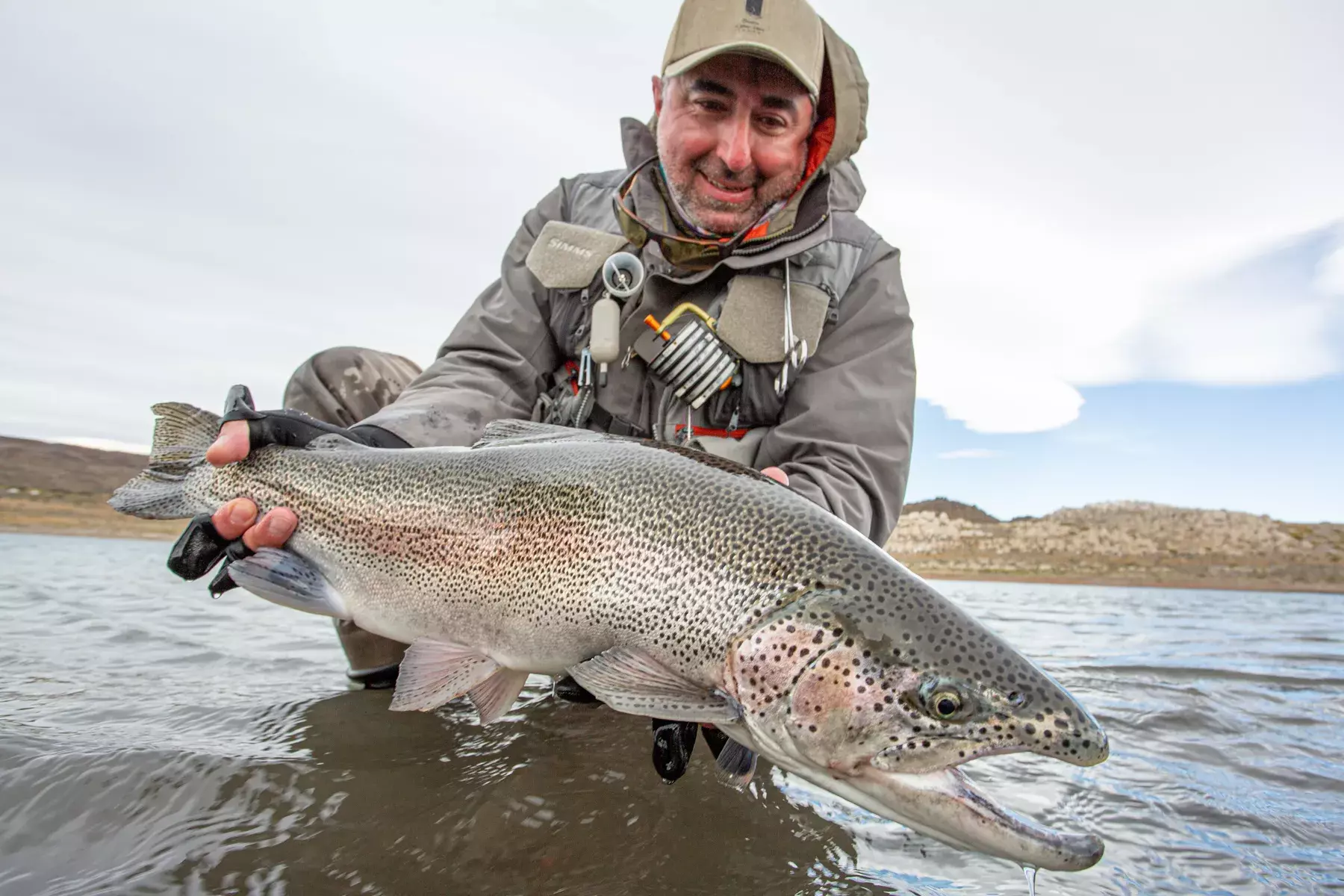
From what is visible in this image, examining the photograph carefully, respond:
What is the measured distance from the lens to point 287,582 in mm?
2715

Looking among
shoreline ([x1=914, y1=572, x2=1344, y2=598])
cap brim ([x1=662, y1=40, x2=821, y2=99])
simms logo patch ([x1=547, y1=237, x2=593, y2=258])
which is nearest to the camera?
cap brim ([x1=662, y1=40, x2=821, y2=99])

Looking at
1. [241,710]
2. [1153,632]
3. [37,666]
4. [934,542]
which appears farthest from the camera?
[934,542]

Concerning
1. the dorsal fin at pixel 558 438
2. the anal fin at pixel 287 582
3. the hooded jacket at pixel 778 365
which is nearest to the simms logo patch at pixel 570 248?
the hooded jacket at pixel 778 365

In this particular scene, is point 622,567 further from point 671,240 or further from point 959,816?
point 671,240

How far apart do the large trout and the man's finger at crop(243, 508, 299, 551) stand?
0.13 ft

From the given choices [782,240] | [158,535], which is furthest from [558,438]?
[158,535]

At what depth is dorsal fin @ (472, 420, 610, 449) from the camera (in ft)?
8.60

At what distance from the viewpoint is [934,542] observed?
29.8m

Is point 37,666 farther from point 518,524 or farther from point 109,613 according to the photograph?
point 518,524

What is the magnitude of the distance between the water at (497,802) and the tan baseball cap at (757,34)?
300 centimetres

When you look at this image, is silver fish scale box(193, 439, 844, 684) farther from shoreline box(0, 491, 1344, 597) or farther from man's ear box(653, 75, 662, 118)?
shoreline box(0, 491, 1344, 597)

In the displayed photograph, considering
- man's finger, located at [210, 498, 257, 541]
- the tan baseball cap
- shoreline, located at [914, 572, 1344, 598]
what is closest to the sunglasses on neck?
the tan baseball cap

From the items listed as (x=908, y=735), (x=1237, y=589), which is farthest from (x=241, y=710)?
(x=1237, y=589)

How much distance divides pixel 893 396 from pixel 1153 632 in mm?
8135
